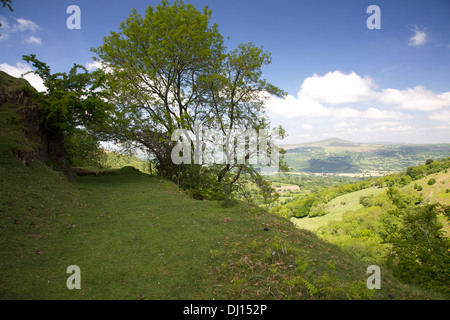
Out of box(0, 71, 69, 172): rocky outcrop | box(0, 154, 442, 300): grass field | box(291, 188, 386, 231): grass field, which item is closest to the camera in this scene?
box(0, 154, 442, 300): grass field

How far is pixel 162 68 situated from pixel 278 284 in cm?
1865

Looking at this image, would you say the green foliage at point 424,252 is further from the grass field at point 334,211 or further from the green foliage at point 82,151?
the grass field at point 334,211

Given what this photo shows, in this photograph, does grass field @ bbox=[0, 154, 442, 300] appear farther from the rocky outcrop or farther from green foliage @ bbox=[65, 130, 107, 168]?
green foliage @ bbox=[65, 130, 107, 168]

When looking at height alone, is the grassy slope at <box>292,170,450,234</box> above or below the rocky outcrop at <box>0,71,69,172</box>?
below

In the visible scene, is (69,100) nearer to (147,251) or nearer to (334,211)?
(147,251)

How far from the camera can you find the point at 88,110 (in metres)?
13.4

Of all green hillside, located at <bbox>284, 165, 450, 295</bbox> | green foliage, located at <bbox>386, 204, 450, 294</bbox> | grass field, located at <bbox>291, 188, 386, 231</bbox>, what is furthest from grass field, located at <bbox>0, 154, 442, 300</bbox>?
grass field, located at <bbox>291, 188, 386, 231</bbox>

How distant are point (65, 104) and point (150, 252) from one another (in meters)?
10.7

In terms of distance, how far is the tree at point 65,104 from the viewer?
12562 millimetres

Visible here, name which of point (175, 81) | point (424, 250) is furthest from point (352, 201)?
point (175, 81)

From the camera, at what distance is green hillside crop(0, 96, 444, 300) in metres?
4.80

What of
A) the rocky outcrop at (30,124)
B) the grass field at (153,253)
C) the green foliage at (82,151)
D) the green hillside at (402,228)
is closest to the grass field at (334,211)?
the green hillside at (402,228)

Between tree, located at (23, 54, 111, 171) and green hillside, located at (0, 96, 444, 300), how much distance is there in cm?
221

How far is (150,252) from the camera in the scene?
268 inches
